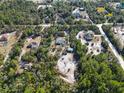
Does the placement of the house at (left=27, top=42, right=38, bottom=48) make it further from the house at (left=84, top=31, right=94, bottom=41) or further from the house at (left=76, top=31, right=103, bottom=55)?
the house at (left=84, top=31, right=94, bottom=41)

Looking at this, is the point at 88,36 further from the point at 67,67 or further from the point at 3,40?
the point at 3,40

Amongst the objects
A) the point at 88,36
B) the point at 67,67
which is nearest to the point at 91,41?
the point at 88,36

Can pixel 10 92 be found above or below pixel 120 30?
above

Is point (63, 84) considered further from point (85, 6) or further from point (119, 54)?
point (85, 6)

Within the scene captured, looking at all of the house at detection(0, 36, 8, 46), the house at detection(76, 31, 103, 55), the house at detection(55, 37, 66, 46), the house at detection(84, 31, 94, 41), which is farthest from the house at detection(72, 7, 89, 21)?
the house at detection(0, 36, 8, 46)

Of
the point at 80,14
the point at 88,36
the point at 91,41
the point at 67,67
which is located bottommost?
the point at 91,41

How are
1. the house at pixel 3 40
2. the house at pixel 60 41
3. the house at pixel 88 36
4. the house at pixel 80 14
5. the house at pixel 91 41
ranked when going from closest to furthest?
1. the house at pixel 91 41
2. the house at pixel 60 41
3. the house at pixel 3 40
4. the house at pixel 88 36
5. the house at pixel 80 14

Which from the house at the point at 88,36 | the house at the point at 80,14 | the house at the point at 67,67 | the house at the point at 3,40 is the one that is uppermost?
the house at the point at 3,40

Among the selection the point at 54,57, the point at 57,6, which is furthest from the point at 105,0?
the point at 54,57

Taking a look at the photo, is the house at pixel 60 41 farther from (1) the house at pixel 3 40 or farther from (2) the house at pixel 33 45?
(1) the house at pixel 3 40

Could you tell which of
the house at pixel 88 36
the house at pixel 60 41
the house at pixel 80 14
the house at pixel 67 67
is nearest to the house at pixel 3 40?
the house at pixel 60 41

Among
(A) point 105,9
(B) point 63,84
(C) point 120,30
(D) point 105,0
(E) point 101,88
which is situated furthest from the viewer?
(D) point 105,0
